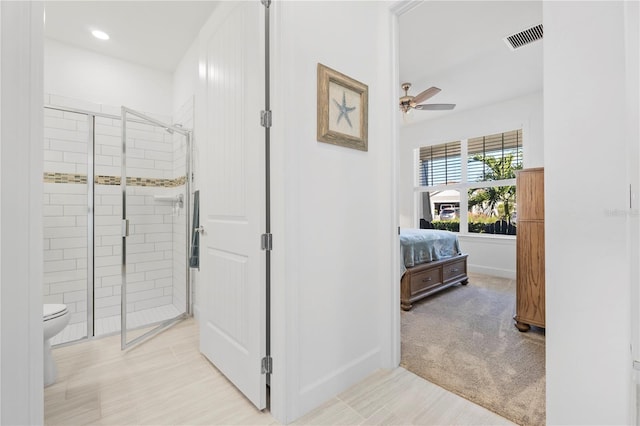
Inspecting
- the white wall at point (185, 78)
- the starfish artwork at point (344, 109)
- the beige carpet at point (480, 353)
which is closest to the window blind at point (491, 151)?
the beige carpet at point (480, 353)

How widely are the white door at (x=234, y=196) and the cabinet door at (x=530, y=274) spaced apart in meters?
2.19

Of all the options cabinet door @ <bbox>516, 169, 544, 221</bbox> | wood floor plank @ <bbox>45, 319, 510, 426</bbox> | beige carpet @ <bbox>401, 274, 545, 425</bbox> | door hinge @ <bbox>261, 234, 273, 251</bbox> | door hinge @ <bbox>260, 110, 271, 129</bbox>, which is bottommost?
wood floor plank @ <bbox>45, 319, 510, 426</bbox>

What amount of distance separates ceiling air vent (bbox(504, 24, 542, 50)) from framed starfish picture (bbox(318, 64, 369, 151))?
209 centimetres

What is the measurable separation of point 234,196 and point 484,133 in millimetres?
4656

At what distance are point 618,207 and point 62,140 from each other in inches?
147

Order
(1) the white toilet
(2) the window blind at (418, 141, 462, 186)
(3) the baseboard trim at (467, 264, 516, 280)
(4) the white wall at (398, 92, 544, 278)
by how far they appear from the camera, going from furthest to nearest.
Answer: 1. (2) the window blind at (418, 141, 462, 186)
2. (3) the baseboard trim at (467, 264, 516, 280)
3. (4) the white wall at (398, 92, 544, 278)
4. (1) the white toilet

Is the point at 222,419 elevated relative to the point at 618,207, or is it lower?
lower

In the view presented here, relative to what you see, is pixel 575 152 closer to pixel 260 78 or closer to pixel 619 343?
pixel 619 343

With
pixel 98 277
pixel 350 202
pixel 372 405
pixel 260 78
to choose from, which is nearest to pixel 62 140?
pixel 98 277

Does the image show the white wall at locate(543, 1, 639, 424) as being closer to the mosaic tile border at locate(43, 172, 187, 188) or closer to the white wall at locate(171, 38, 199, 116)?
the white wall at locate(171, 38, 199, 116)

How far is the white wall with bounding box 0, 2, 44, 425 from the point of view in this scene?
642 millimetres

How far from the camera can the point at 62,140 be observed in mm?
2619

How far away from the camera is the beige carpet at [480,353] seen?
5.25 ft

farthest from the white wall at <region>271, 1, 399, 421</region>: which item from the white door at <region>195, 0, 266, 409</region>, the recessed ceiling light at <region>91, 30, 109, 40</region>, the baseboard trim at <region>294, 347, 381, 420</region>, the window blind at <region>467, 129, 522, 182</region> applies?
the window blind at <region>467, 129, 522, 182</region>
